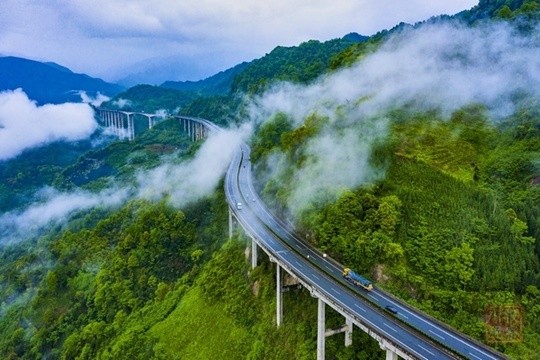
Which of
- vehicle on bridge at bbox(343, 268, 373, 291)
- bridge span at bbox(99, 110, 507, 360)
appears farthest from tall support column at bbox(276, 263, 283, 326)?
vehicle on bridge at bbox(343, 268, 373, 291)

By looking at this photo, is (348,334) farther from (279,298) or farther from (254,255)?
(254,255)

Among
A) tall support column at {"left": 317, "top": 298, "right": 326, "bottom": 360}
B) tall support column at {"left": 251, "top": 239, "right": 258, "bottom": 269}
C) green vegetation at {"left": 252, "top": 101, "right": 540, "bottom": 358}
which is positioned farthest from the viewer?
tall support column at {"left": 251, "top": 239, "right": 258, "bottom": 269}

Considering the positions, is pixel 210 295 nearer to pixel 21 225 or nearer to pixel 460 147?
pixel 460 147

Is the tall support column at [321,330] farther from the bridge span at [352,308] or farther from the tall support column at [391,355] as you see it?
the tall support column at [391,355]

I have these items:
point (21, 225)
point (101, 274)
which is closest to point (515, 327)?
point (101, 274)

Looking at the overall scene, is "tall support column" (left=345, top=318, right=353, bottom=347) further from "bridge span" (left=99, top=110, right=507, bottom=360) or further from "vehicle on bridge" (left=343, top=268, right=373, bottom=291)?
"vehicle on bridge" (left=343, top=268, right=373, bottom=291)

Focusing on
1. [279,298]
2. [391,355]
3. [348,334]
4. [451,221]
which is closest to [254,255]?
[279,298]
